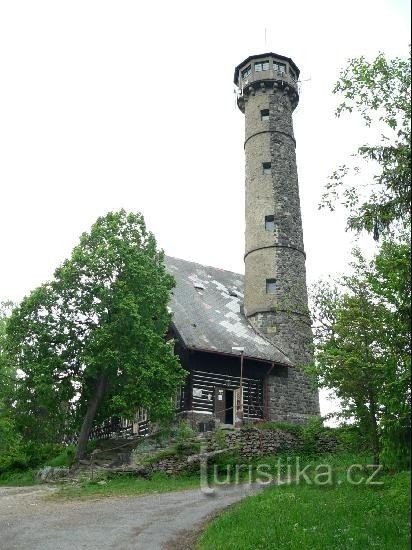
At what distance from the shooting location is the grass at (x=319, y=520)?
9.59 m

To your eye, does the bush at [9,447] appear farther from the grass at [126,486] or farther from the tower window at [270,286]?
the tower window at [270,286]

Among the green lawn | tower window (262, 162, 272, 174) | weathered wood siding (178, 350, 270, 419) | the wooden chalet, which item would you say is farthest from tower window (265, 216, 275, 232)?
the green lawn

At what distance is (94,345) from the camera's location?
68.3ft

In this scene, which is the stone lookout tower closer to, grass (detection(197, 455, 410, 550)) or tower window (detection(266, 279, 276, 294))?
tower window (detection(266, 279, 276, 294))

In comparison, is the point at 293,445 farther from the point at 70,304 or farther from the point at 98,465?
the point at 70,304

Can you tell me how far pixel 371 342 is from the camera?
50.4 ft

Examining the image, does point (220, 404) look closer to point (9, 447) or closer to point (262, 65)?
point (9, 447)

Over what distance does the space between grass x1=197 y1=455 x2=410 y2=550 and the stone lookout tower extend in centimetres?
1356

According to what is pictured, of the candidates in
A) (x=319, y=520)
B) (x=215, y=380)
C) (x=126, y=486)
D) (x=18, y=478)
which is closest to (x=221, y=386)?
(x=215, y=380)

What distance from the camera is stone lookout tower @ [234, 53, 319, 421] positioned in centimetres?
2802

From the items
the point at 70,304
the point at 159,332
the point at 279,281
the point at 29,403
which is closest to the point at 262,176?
the point at 279,281

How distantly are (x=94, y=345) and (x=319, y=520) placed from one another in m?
11.9

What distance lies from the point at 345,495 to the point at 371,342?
13.5 feet

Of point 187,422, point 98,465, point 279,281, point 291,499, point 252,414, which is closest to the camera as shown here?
point 291,499
